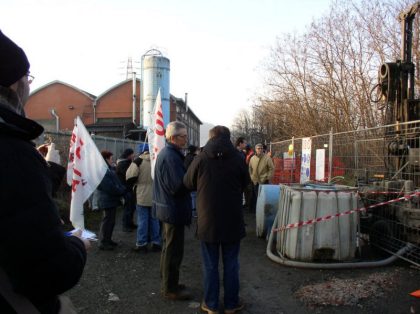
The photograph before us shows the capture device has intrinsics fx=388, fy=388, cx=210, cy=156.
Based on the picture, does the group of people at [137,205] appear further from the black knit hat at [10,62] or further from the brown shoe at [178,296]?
the black knit hat at [10,62]

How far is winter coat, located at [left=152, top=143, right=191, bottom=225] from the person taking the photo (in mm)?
4707

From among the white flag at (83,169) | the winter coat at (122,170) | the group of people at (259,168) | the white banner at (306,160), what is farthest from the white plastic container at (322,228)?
the group of people at (259,168)

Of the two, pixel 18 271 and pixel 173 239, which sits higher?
pixel 18 271

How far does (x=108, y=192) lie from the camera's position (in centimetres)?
726

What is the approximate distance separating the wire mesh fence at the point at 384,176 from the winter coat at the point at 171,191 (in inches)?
119

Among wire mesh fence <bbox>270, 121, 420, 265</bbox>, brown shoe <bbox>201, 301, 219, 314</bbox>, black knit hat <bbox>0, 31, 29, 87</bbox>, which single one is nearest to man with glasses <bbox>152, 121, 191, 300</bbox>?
brown shoe <bbox>201, 301, 219, 314</bbox>

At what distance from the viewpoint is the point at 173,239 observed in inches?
187

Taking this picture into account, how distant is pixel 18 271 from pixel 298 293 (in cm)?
425

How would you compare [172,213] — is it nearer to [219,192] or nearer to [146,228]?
[219,192]

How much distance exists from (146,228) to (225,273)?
10.3 ft

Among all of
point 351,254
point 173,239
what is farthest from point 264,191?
point 173,239

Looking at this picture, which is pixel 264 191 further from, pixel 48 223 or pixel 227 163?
pixel 48 223

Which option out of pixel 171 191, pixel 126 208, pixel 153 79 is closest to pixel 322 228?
pixel 171 191

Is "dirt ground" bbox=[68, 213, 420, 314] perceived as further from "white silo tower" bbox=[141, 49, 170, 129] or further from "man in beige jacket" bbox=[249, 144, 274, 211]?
"white silo tower" bbox=[141, 49, 170, 129]
